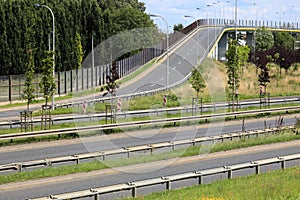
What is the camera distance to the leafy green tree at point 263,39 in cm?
12794

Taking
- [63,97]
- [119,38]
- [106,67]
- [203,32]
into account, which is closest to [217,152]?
[63,97]

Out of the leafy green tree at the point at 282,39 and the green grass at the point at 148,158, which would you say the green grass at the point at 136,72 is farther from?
the leafy green tree at the point at 282,39

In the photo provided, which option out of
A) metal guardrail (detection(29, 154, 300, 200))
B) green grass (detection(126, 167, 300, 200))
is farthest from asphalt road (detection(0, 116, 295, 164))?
green grass (detection(126, 167, 300, 200))

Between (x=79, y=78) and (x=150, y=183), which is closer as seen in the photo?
(x=150, y=183)

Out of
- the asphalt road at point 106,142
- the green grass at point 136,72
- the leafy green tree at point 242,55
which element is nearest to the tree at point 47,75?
the asphalt road at point 106,142

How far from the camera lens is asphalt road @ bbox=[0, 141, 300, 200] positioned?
16.5m

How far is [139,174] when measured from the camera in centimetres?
1914

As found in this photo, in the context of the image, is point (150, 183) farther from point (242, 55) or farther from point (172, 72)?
point (172, 72)

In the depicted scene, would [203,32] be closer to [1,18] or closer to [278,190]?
[1,18]

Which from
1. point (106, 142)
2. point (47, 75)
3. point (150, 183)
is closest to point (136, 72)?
point (47, 75)

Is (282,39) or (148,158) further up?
(282,39)

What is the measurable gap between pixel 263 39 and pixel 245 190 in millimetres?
116844

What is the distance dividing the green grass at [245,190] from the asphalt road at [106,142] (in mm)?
8889

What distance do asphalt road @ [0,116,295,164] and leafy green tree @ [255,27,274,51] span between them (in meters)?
94.2
